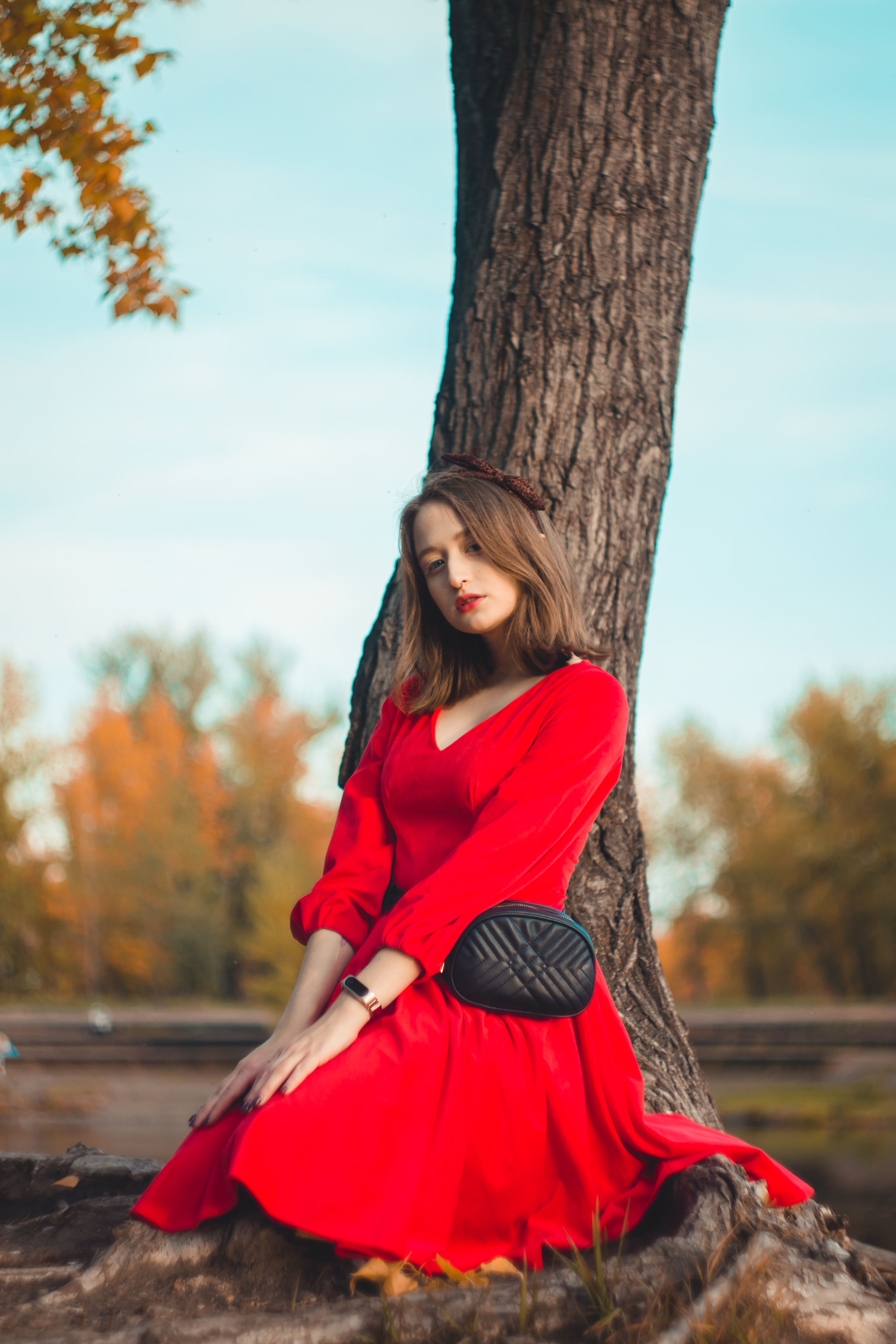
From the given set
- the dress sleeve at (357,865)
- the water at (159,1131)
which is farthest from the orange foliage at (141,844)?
the dress sleeve at (357,865)

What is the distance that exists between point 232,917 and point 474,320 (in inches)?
1099

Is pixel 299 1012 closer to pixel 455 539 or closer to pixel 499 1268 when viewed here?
pixel 499 1268

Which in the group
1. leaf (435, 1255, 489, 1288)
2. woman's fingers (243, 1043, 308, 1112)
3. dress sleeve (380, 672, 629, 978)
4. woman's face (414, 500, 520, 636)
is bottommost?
leaf (435, 1255, 489, 1288)

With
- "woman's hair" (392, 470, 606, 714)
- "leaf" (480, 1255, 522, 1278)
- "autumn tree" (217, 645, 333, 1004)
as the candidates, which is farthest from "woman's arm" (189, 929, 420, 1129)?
"autumn tree" (217, 645, 333, 1004)

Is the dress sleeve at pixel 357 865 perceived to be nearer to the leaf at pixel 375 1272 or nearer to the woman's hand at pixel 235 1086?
the woman's hand at pixel 235 1086

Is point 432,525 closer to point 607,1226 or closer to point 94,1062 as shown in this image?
point 607,1226

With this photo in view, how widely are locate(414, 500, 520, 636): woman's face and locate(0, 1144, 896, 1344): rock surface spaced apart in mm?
1189

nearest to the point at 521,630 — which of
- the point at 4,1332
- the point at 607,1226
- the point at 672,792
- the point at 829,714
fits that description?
the point at 607,1226

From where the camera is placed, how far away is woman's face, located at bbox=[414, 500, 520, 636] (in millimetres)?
2379

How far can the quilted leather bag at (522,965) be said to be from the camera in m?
1.98

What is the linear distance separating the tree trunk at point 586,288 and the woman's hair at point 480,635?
508 millimetres

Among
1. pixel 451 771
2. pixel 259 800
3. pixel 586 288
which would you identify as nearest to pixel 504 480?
pixel 451 771

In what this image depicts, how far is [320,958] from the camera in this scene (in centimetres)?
223

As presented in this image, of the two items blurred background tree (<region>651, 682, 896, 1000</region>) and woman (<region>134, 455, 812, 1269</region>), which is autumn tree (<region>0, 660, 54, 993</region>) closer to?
blurred background tree (<region>651, 682, 896, 1000</region>)
